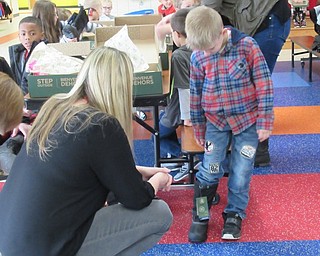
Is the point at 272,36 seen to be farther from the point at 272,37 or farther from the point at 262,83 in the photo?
the point at 262,83

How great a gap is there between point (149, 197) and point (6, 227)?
50 cm

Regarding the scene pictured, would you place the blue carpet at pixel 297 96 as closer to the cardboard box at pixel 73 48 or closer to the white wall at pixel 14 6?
the cardboard box at pixel 73 48

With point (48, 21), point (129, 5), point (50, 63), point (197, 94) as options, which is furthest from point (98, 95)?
point (129, 5)

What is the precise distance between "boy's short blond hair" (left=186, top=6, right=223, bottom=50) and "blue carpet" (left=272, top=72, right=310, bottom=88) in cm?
368

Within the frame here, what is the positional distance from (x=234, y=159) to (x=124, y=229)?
0.85 meters

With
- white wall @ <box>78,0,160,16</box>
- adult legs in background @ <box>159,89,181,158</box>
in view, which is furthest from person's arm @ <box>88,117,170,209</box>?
white wall @ <box>78,0,160,16</box>

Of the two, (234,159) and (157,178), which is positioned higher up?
(157,178)

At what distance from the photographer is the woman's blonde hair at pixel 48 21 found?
3.86 meters

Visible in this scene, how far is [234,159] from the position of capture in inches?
94.3

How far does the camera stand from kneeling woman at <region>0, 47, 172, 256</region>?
1.46 metres

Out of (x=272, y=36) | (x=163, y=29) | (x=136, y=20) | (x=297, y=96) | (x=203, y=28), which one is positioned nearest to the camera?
(x=203, y=28)

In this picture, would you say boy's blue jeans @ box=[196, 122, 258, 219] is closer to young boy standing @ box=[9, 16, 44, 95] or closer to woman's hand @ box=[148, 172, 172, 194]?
woman's hand @ box=[148, 172, 172, 194]

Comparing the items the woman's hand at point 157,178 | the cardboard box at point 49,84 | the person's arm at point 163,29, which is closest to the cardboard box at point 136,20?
the person's arm at point 163,29

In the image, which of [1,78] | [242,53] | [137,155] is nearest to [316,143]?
[137,155]
